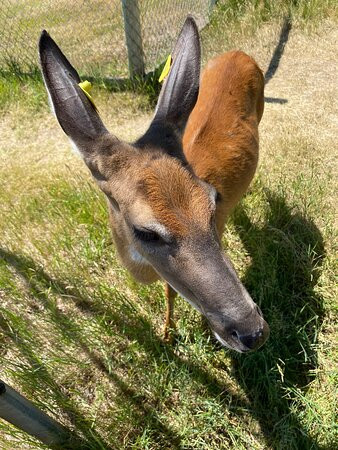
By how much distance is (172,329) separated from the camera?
3600 mm

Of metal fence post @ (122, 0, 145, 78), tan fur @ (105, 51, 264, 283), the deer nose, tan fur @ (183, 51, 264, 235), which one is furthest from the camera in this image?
metal fence post @ (122, 0, 145, 78)

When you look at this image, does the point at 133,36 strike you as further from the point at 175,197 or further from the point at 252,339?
the point at 252,339

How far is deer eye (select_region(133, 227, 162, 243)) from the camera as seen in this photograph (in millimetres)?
2271

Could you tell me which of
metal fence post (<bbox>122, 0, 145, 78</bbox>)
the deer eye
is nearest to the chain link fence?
metal fence post (<bbox>122, 0, 145, 78</bbox>)

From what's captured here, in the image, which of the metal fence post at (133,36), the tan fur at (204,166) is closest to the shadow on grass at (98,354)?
the tan fur at (204,166)

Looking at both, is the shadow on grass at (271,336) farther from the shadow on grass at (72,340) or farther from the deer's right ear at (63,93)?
the deer's right ear at (63,93)

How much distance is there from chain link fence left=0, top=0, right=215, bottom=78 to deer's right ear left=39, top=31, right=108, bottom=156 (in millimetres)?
4156

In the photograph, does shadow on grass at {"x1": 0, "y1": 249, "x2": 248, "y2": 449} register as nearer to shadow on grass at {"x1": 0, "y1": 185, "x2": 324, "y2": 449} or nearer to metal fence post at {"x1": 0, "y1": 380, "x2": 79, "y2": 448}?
shadow on grass at {"x1": 0, "y1": 185, "x2": 324, "y2": 449}

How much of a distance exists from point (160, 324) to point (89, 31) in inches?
215

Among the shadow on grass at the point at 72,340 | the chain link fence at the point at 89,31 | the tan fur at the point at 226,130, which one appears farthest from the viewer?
the chain link fence at the point at 89,31

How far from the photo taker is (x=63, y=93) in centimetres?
236

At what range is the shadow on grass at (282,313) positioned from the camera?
321 centimetres

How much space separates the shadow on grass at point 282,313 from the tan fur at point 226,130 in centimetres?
57

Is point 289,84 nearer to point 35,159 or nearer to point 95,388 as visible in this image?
point 35,159
